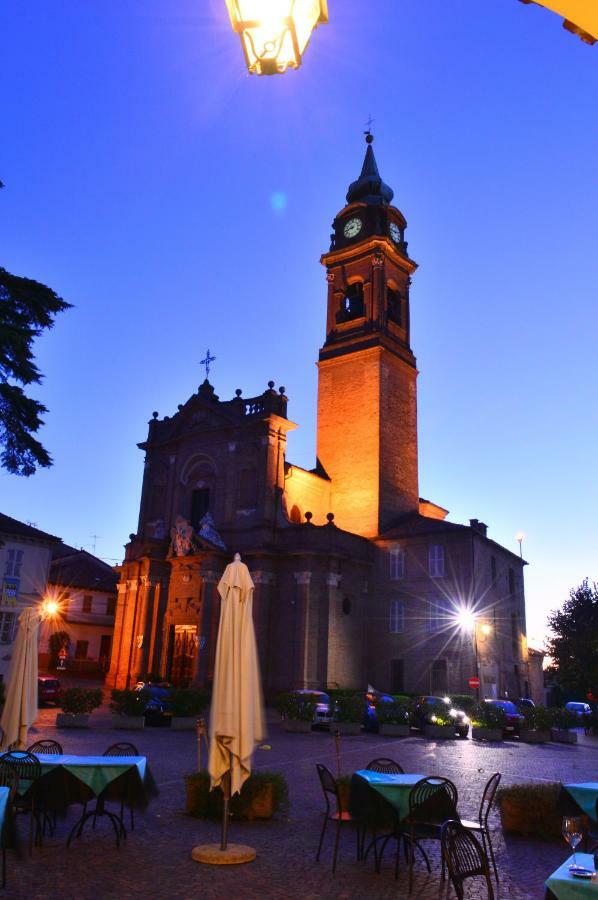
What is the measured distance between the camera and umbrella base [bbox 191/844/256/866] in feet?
24.4

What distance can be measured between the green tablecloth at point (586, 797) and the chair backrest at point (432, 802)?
6.35ft

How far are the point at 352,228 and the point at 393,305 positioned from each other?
240 inches

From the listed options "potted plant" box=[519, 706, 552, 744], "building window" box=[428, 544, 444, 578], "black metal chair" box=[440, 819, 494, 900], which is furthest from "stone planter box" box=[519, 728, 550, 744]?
"black metal chair" box=[440, 819, 494, 900]

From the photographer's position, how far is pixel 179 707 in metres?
22.7

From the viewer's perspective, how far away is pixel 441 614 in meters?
35.2

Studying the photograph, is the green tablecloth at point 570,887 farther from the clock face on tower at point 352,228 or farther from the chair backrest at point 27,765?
the clock face on tower at point 352,228

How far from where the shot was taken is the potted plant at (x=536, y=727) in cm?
2397

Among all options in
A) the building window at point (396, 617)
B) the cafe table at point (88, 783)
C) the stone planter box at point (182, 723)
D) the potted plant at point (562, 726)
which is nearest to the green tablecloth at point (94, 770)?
the cafe table at point (88, 783)

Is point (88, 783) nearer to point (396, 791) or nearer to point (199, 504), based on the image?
point (396, 791)

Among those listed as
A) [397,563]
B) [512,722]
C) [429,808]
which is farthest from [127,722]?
[397,563]

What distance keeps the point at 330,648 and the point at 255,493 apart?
28.8 ft

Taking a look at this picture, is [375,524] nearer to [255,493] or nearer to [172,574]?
[255,493]

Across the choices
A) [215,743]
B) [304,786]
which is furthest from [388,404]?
[215,743]

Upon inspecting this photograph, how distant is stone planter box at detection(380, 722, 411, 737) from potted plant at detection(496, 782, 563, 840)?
1460 centimetres
